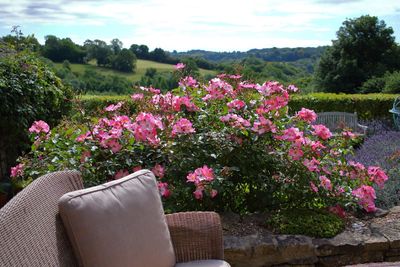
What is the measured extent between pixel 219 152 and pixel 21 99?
2957mm

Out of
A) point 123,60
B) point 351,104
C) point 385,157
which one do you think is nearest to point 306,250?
point 385,157

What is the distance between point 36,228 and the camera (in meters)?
1.51

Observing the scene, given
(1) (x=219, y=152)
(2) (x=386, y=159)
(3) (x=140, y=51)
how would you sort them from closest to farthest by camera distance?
(1) (x=219, y=152), (2) (x=386, y=159), (3) (x=140, y=51)

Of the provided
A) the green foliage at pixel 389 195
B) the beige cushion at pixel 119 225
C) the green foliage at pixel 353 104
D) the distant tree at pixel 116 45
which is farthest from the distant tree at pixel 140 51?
the beige cushion at pixel 119 225

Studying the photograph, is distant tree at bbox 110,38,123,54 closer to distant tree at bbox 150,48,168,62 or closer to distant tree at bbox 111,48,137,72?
distant tree at bbox 111,48,137,72

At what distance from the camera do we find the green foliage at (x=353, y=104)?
334 inches

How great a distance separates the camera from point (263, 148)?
2.87 meters

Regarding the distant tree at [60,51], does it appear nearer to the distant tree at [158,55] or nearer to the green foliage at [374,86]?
the distant tree at [158,55]

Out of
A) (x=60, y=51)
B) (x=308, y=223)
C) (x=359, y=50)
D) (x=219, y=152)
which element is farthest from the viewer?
(x=359, y=50)

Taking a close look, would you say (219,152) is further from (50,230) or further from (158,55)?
(158,55)

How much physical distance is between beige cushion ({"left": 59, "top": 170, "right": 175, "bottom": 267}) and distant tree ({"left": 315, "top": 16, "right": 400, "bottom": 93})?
16.1m

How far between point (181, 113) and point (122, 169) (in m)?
Answer: 0.51

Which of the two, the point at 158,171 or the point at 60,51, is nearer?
the point at 158,171

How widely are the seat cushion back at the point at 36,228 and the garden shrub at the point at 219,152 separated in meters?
0.81
